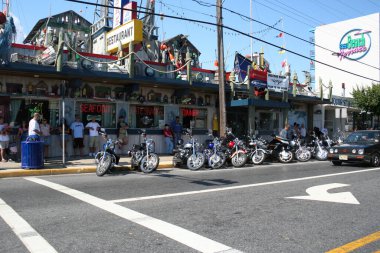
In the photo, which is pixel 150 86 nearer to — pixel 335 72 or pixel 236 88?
pixel 236 88

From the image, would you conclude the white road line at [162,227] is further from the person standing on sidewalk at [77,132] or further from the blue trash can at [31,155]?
the person standing on sidewalk at [77,132]

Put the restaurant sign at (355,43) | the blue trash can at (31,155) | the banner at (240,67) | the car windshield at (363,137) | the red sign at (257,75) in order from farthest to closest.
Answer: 1. the restaurant sign at (355,43)
2. the banner at (240,67)
3. the red sign at (257,75)
4. the car windshield at (363,137)
5. the blue trash can at (31,155)

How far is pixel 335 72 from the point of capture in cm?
4331

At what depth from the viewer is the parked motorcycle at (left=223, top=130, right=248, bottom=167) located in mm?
14133

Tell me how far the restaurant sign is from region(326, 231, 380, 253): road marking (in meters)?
41.3

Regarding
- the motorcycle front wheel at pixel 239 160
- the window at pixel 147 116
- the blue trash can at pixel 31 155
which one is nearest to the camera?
the blue trash can at pixel 31 155

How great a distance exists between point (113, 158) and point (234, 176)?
3810mm

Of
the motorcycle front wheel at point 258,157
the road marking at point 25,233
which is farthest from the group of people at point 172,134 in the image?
the road marking at point 25,233

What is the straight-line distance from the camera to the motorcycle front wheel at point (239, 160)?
1412 centimetres

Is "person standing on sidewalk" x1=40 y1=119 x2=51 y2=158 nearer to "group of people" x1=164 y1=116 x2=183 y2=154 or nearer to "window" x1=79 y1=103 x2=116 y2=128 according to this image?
"window" x1=79 y1=103 x2=116 y2=128

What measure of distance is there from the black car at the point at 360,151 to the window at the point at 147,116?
8.13 metres

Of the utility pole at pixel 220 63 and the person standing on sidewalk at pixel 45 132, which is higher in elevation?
the utility pole at pixel 220 63

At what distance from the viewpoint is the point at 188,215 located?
610 centimetres

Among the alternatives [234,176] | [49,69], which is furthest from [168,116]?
[234,176]
